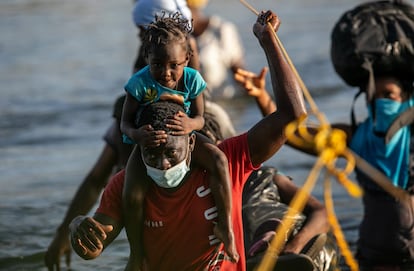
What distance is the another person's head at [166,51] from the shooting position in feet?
16.0

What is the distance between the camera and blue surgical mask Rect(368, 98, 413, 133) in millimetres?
7199

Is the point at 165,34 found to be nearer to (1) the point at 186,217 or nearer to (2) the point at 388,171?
(1) the point at 186,217

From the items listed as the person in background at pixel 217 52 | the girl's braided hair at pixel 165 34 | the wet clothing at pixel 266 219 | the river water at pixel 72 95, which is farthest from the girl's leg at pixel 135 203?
the person in background at pixel 217 52

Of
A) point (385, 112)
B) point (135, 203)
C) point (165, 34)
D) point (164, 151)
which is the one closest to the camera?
point (164, 151)

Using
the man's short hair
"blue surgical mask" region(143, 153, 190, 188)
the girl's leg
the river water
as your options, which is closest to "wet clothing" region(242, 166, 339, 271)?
the river water

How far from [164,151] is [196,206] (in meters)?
0.41

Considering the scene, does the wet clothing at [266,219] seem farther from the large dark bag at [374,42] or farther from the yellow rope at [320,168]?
the large dark bag at [374,42]

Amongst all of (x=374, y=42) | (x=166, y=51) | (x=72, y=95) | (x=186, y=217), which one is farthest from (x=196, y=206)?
(x=72, y=95)

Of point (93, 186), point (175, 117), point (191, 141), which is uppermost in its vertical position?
point (175, 117)

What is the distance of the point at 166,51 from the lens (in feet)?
16.0

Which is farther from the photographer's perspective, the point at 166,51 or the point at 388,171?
the point at 388,171

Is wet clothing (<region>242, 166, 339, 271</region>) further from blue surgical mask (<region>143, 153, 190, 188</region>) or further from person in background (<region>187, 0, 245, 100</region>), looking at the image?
person in background (<region>187, 0, 245, 100</region>)

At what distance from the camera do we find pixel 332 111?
12938 millimetres

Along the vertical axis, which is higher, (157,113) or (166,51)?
(166,51)
